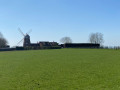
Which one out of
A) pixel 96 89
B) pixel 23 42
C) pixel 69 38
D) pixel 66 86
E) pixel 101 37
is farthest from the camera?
pixel 69 38

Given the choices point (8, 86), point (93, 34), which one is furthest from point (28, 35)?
point (8, 86)

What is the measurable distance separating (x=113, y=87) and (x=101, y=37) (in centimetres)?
9340

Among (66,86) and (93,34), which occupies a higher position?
(93,34)

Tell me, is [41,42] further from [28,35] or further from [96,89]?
[96,89]

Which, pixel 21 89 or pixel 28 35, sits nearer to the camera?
pixel 21 89

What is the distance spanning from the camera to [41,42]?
298ft

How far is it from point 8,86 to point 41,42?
84.0m

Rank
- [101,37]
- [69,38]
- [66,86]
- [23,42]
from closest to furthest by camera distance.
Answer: [66,86] → [23,42] → [101,37] → [69,38]

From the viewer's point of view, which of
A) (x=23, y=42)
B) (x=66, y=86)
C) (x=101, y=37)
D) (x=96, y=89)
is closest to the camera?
(x=96, y=89)

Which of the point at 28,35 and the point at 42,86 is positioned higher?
the point at 28,35

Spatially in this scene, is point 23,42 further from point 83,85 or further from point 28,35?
point 83,85

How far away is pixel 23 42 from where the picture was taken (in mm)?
86562

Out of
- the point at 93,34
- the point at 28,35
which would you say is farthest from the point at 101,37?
the point at 28,35

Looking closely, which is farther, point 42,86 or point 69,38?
point 69,38
